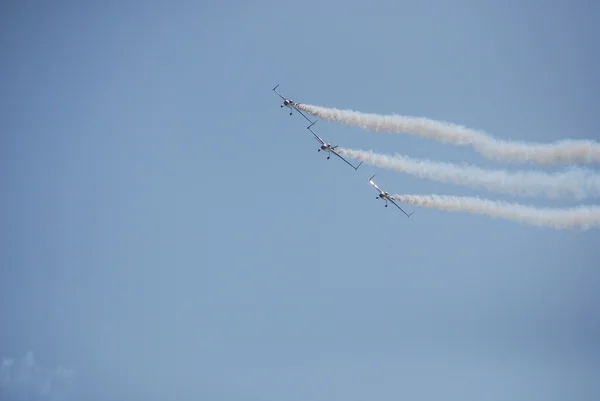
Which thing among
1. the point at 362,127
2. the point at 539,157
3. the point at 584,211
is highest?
the point at 362,127

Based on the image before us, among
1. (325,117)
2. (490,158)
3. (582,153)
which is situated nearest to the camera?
(582,153)

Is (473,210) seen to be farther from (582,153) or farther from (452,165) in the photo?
(582,153)

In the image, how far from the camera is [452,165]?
253 feet

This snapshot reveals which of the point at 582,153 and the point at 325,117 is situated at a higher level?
the point at 325,117

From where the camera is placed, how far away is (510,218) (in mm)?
74812

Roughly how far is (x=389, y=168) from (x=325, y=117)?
777 cm

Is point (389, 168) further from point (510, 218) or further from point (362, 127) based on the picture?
point (510, 218)

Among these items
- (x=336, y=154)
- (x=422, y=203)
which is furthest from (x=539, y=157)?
(x=336, y=154)

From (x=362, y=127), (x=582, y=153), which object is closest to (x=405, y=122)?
(x=362, y=127)

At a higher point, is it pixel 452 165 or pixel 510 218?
pixel 452 165

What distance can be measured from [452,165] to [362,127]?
8.95 m

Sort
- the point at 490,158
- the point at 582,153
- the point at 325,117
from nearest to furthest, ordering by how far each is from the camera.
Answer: the point at 582,153, the point at 490,158, the point at 325,117

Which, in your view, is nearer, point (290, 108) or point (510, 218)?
point (510, 218)

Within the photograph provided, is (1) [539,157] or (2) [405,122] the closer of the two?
(1) [539,157]
